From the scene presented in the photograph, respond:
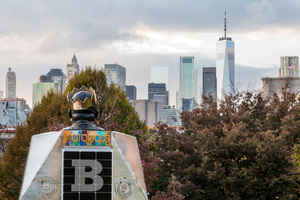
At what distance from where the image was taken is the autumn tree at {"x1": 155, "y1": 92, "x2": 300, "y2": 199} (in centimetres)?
1664

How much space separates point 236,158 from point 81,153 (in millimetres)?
11894

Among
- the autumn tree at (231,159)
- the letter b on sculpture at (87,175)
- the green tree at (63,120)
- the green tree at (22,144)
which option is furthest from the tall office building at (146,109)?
the letter b on sculpture at (87,175)

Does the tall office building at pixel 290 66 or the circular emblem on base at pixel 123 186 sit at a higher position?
the tall office building at pixel 290 66

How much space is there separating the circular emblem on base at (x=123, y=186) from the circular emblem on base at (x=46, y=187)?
1.30 m

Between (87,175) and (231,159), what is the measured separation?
37.2 ft

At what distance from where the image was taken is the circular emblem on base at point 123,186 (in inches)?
311

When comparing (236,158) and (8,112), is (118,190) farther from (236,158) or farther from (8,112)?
(8,112)

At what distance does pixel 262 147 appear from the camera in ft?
55.0

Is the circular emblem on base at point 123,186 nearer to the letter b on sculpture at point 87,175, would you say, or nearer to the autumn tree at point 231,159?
the letter b on sculpture at point 87,175

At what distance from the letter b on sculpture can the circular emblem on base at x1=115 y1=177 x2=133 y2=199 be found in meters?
0.36

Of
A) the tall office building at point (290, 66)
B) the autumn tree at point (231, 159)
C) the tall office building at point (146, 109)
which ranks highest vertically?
the tall office building at point (290, 66)

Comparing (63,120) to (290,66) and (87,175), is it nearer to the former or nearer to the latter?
(87,175)

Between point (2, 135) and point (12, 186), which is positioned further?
point (2, 135)

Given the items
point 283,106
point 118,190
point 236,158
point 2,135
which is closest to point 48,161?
point 118,190
